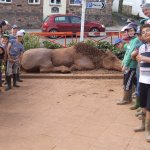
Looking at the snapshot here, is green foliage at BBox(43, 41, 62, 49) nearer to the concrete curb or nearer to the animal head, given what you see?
the animal head

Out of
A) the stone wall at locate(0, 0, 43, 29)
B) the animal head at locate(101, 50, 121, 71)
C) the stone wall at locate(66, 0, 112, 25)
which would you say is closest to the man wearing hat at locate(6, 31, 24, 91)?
the animal head at locate(101, 50, 121, 71)

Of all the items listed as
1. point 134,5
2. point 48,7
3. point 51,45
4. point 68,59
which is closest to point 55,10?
point 48,7

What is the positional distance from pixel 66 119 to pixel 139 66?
1.45 m

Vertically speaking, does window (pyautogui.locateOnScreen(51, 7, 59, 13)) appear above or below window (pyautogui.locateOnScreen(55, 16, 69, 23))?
above

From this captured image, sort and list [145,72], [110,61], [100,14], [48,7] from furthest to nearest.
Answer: [100,14]
[48,7]
[110,61]
[145,72]

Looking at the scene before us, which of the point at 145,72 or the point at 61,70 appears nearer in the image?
the point at 145,72

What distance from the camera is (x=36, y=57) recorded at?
9336mm

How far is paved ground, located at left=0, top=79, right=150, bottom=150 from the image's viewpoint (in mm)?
5113

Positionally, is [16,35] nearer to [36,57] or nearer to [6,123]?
[36,57]

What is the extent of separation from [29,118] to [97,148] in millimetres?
1515

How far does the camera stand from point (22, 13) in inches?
1104

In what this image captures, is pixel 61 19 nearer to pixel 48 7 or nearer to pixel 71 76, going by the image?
pixel 48 7

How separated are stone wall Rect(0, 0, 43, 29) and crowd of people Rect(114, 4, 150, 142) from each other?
2089 cm

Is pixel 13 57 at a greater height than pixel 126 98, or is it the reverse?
pixel 13 57
